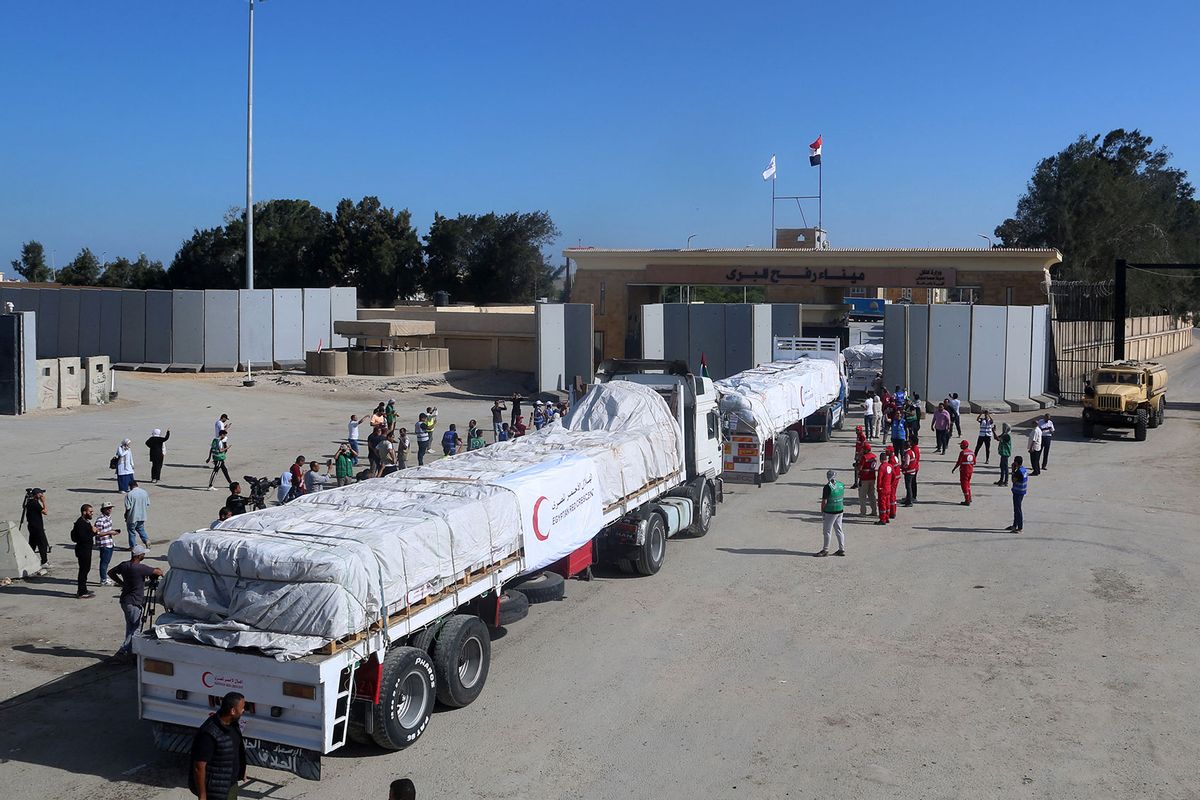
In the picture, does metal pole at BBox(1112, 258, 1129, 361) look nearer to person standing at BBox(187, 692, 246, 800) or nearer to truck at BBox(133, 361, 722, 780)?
truck at BBox(133, 361, 722, 780)

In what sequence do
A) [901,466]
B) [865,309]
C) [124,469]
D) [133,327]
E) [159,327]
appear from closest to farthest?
[124,469], [901,466], [159,327], [133,327], [865,309]

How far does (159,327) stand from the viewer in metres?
48.5

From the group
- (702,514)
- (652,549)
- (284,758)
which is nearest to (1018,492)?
(702,514)


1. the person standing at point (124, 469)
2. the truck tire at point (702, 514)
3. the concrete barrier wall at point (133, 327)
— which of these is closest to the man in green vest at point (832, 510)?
the truck tire at point (702, 514)

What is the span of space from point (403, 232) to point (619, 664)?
69921 mm

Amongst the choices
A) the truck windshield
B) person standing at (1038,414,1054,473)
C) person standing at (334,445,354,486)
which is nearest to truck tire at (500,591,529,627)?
person standing at (334,445,354,486)

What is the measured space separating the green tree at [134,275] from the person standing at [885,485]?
77.3m

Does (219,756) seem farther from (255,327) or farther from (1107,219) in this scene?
(1107,219)

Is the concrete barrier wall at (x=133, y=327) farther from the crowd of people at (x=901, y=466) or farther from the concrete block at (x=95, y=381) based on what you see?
the crowd of people at (x=901, y=466)

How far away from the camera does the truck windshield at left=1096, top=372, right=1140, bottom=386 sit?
3397 cm

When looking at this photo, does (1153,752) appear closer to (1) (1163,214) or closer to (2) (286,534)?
(2) (286,534)

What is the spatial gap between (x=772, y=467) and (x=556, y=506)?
13.6 meters

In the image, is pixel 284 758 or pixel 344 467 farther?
pixel 344 467

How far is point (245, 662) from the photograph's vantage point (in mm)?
9375
